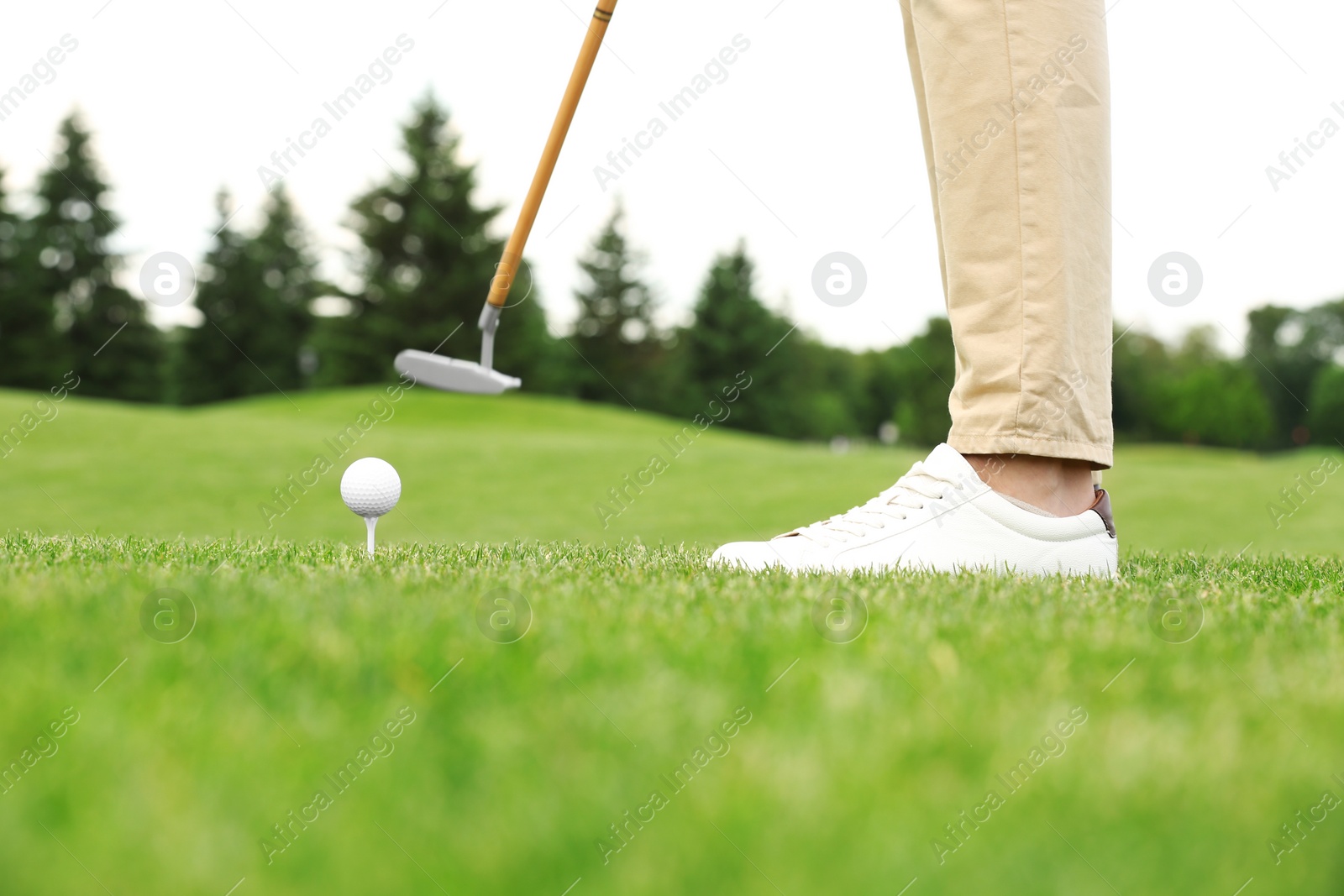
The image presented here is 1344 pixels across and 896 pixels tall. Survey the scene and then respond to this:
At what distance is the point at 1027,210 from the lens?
2426 millimetres

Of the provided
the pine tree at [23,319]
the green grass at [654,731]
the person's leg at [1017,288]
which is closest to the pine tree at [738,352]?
the pine tree at [23,319]

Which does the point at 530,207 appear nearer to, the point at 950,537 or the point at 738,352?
the point at 950,537

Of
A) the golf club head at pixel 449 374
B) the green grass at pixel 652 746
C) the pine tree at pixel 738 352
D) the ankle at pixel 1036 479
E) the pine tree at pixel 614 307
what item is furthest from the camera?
the pine tree at pixel 614 307

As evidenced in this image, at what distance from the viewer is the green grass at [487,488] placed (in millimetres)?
9414

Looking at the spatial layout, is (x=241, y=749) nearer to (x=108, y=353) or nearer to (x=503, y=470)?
(x=503, y=470)

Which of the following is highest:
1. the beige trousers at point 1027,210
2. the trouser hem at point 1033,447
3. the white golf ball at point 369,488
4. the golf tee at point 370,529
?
the beige trousers at point 1027,210

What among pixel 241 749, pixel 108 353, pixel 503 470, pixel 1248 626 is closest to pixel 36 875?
pixel 241 749

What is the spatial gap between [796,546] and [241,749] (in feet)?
5.82

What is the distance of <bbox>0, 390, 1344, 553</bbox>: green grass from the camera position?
941 centimetres

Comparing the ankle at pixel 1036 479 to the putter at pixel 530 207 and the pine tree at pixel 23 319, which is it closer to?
the putter at pixel 530 207

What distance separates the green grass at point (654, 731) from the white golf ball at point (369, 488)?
54cm

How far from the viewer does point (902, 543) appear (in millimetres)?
2615

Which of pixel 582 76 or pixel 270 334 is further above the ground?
pixel 582 76

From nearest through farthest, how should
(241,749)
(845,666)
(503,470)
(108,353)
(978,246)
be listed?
(241,749), (845,666), (978,246), (503,470), (108,353)
